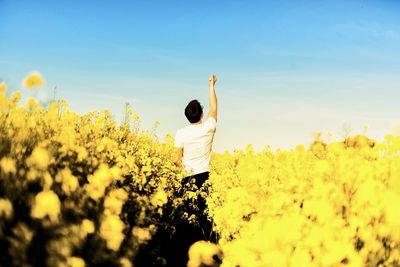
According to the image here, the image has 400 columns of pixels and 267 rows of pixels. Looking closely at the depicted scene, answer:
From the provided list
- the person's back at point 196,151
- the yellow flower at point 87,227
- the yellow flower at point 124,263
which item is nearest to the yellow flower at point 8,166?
the yellow flower at point 87,227

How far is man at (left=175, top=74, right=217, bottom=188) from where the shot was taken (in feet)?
20.4

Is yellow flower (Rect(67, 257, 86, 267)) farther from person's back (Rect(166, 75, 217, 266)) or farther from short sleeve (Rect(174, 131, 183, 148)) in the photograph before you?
short sleeve (Rect(174, 131, 183, 148))

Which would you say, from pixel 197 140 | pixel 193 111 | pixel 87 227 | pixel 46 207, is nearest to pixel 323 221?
pixel 87 227

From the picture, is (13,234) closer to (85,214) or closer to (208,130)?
(85,214)

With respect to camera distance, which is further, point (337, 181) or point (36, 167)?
point (337, 181)

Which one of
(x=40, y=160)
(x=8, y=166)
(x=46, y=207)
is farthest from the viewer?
(x=40, y=160)

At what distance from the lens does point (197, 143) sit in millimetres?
6234

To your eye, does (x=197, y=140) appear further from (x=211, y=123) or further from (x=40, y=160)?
(x=40, y=160)

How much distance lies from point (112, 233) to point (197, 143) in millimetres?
3490

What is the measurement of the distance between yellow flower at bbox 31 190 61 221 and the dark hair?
11.9ft

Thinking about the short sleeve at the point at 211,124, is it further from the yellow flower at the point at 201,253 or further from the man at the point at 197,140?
the yellow flower at the point at 201,253

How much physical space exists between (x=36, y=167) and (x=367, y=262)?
231 centimetres

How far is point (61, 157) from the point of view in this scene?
390 cm

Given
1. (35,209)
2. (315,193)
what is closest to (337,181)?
(315,193)
